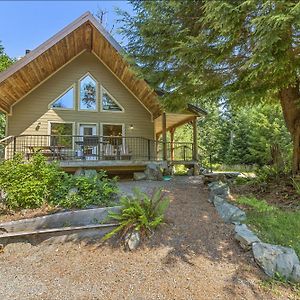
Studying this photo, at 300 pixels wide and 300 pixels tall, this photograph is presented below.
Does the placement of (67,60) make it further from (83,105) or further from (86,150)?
(86,150)

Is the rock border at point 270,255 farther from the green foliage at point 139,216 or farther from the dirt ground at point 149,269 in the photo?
the green foliage at point 139,216

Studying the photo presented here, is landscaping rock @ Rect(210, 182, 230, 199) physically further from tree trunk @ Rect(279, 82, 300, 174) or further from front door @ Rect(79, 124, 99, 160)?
front door @ Rect(79, 124, 99, 160)

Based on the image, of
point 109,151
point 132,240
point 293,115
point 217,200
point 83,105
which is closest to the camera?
point 132,240

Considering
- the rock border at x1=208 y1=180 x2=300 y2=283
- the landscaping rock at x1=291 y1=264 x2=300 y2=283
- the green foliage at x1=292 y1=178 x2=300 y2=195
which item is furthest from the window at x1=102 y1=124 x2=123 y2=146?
the landscaping rock at x1=291 y1=264 x2=300 y2=283

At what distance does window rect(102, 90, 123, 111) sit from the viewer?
1157cm

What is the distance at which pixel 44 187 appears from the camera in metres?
6.13

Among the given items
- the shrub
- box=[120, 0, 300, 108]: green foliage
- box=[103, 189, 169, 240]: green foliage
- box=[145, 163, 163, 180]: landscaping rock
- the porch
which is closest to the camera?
box=[120, 0, 300, 108]: green foliage

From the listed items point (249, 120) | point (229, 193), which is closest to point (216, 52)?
point (229, 193)

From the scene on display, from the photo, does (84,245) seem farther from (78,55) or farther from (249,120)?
(249,120)

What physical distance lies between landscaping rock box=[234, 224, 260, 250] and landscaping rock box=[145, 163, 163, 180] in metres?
5.03

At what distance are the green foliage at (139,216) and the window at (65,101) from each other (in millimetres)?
7327

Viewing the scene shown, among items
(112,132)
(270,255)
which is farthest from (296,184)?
(112,132)

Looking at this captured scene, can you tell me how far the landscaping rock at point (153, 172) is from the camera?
374 inches

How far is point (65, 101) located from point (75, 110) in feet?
1.81
